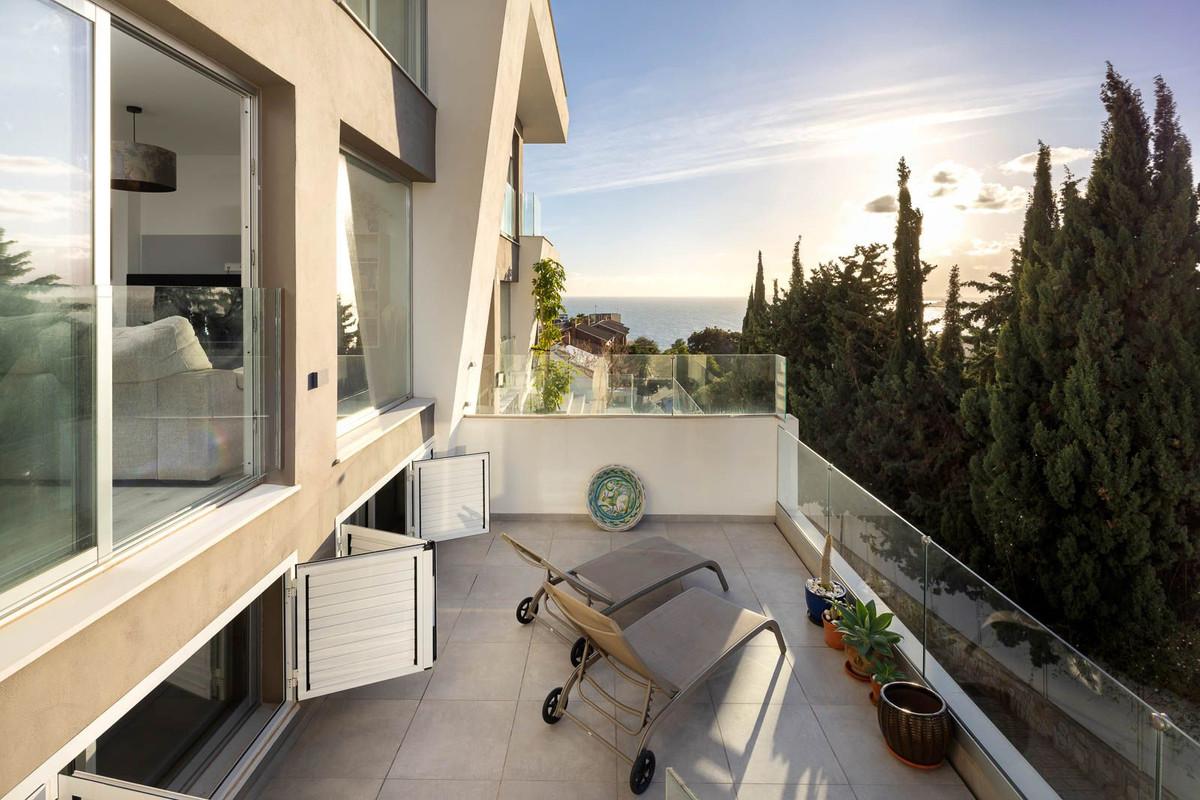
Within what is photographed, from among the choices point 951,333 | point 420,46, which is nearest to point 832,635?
point 420,46

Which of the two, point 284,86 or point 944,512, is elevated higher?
point 284,86

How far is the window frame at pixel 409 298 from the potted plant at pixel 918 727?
3.91 m

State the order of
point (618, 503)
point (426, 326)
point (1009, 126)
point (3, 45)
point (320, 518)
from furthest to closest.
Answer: point (1009, 126)
point (618, 503)
point (426, 326)
point (320, 518)
point (3, 45)

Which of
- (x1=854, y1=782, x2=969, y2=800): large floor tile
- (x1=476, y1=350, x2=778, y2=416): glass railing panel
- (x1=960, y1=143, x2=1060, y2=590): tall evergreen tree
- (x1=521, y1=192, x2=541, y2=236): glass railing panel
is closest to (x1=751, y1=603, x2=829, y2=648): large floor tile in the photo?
(x1=854, y1=782, x2=969, y2=800): large floor tile

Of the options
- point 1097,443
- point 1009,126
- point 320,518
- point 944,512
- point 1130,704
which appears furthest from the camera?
point 1009,126

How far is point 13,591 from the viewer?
206cm

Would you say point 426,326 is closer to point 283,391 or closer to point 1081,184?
point 283,391

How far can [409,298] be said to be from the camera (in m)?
7.07

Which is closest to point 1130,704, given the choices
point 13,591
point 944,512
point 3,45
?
point 13,591

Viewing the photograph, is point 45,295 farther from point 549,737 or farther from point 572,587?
point 572,587

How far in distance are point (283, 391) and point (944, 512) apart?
602 inches

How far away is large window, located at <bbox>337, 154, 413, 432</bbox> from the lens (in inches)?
206

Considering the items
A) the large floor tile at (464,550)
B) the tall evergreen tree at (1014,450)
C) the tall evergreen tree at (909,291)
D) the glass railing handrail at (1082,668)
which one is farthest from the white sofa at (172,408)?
the tall evergreen tree at (909,291)

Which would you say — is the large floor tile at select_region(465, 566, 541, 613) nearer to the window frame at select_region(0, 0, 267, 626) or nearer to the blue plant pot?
the blue plant pot
